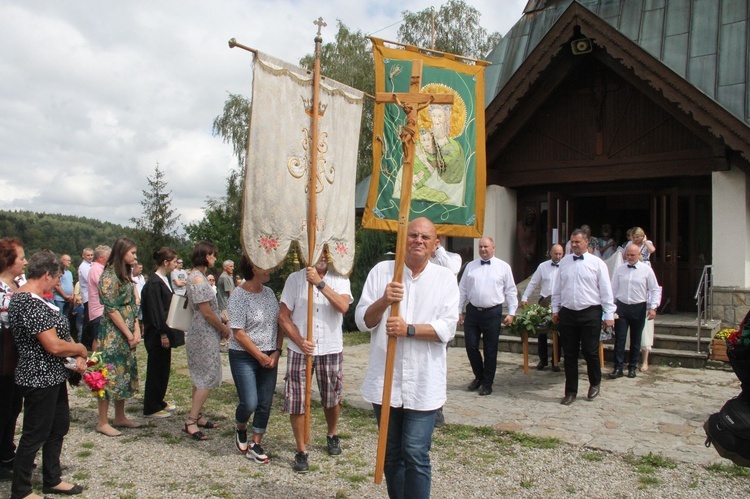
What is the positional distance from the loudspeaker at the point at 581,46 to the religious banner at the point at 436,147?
6.01m

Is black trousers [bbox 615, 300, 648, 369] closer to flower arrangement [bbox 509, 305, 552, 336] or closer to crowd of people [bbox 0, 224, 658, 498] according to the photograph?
flower arrangement [bbox 509, 305, 552, 336]

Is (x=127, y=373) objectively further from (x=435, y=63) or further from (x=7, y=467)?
(x=435, y=63)

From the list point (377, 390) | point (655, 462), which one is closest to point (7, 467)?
point (377, 390)

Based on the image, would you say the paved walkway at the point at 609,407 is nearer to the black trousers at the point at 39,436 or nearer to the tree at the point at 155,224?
the black trousers at the point at 39,436

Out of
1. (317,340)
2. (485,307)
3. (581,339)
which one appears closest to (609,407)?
(581,339)

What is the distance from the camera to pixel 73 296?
467 inches

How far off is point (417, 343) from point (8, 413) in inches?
134

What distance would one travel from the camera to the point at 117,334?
597 centimetres

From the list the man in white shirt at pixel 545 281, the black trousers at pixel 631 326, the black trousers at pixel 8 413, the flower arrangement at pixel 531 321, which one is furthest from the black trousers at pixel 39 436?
the black trousers at pixel 631 326

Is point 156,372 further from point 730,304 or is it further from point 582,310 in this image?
point 730,304

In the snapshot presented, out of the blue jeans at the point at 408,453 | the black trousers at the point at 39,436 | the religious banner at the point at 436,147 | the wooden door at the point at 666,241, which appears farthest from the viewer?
the wooden door at the point at 666,241

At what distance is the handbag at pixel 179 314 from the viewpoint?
6120mm

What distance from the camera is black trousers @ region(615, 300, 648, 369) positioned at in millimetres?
8742

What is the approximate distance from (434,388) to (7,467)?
357 centimetres
